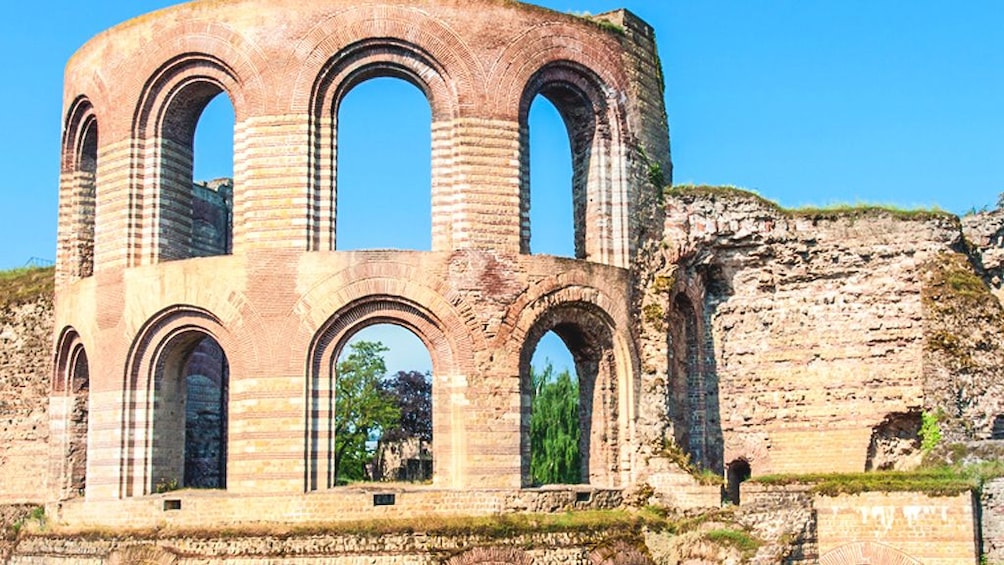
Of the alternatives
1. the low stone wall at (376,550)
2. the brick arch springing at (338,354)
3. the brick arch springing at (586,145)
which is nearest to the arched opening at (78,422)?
A: the low stone wall at (376,550)

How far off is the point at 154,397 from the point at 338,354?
11.7 ft

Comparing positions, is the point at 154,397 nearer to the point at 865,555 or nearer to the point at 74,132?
the point at 74,132

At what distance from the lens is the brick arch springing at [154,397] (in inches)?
856

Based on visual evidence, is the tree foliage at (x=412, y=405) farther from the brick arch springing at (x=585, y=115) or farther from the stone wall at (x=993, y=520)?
the stone wall at (x=993, y=520)

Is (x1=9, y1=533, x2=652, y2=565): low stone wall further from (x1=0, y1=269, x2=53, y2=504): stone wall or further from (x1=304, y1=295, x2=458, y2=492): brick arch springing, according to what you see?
(x1=0, y1=269, x2=53, y2=504): stone wall

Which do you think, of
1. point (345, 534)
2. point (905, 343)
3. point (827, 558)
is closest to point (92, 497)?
point (345, 534)

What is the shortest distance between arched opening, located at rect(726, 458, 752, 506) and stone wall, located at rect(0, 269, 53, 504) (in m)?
14.1

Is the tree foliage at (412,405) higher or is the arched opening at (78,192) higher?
the arched opening at (78,192)

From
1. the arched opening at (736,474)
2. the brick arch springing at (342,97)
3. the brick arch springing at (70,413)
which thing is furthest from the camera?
the arched opening at (736,474)

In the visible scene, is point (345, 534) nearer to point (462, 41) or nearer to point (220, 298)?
point (220, 298)

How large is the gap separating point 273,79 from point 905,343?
1272 centimetres

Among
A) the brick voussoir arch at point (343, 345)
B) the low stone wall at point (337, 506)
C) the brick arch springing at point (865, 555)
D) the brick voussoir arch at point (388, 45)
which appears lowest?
the brick arch springing at point (865, 555)

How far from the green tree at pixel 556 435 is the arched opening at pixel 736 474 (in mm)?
7204

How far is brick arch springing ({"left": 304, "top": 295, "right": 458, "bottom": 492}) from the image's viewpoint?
2064 cm
